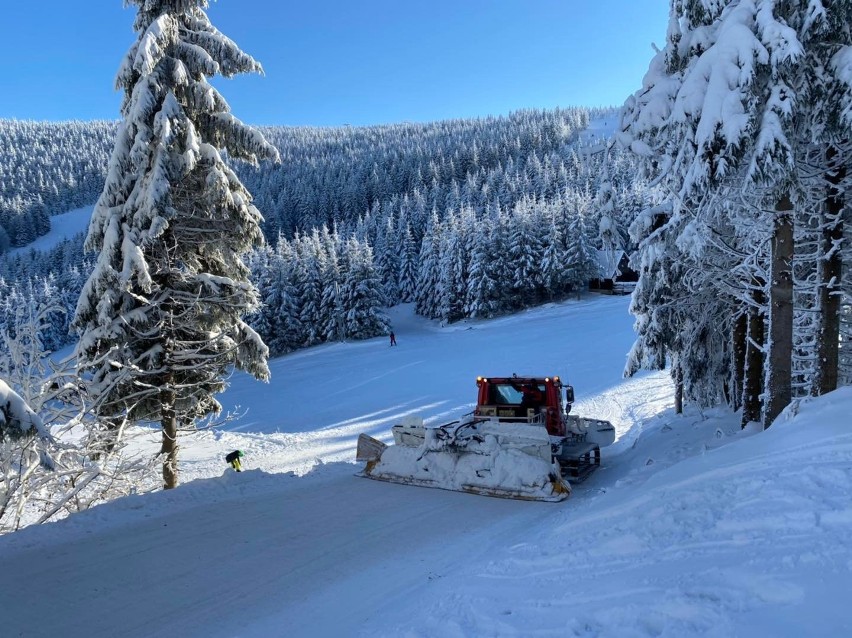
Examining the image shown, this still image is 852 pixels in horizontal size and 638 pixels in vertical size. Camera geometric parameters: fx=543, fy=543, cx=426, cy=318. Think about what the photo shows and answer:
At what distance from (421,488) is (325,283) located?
47.5 m

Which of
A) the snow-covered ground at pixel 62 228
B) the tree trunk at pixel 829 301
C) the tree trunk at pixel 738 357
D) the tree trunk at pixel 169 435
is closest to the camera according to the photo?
the tree trunk at pixel 829 301

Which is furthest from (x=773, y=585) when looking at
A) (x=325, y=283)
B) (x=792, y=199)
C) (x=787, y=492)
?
(x=325, y=283)

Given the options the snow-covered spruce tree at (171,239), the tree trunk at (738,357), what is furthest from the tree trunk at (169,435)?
the tree trunk at (738,357)

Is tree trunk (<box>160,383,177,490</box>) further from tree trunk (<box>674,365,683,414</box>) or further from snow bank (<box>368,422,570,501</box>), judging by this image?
tree trunk (<box>674,365,683,414</box>)

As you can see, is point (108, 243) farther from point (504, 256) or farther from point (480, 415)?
point (504, 256)

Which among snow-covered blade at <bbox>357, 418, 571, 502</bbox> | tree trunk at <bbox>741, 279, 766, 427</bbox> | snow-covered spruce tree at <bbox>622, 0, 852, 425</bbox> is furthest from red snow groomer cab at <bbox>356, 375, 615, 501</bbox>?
snow-covered spruce tree at <bbox>622, 0, 852, 425</bbox>

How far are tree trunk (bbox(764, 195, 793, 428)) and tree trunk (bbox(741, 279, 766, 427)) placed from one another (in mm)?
2161

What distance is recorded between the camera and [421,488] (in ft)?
30.3

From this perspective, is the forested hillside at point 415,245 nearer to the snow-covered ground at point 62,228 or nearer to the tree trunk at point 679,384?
the tree trunk at point 679,384

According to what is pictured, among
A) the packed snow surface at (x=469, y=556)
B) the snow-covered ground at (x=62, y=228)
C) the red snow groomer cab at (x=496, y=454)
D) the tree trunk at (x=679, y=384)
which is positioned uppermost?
the snow-covered ground at (x=62, y=228)

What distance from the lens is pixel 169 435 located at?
35.5ft

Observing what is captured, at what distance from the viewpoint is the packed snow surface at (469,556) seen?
11.3ft

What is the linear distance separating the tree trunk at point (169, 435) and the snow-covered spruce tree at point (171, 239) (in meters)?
0.02

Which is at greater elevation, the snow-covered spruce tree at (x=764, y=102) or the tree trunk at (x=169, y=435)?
the snow-covered spruce tree at (x=764, y=102)
